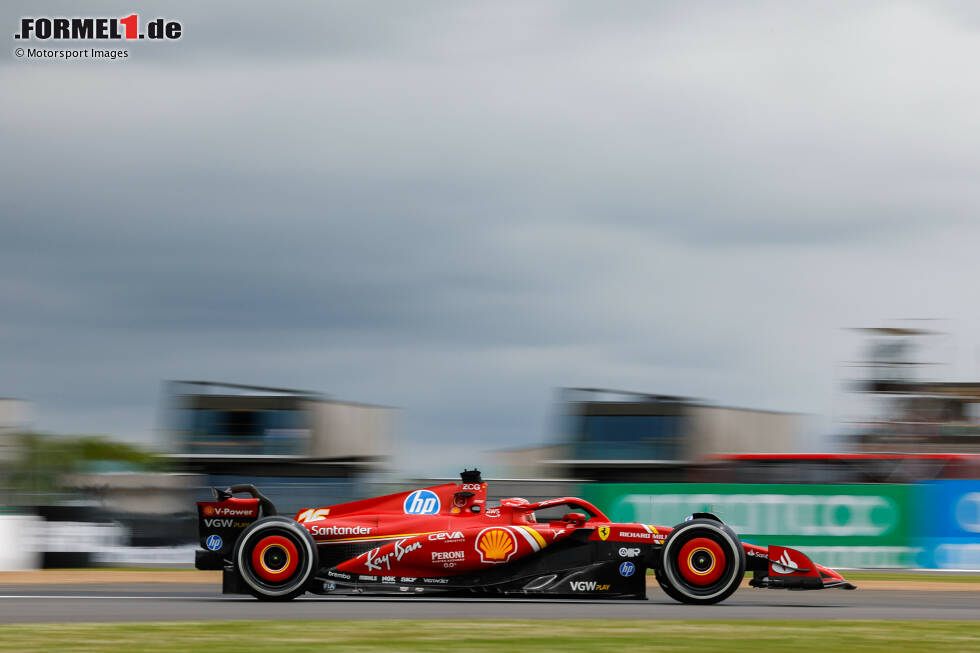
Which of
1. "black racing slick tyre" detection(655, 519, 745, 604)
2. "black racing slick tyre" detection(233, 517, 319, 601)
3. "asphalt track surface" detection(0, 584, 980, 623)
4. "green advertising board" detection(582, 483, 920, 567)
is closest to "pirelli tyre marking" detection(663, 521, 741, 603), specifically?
"black racing slick tyre" detection(655, 519, 745, 604)

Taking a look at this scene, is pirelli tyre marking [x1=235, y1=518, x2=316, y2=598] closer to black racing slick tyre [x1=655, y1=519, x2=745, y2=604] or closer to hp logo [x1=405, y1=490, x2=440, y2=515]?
hp logo [x1=405, y1=490, x2=440, y2=515]

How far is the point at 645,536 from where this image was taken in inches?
493

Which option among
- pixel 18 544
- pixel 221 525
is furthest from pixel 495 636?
pixel 18 544

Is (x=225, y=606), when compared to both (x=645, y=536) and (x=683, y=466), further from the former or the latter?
(x=683, y=466)

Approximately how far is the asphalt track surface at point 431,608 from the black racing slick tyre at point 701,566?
0.16m

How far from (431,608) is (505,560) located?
110 cm

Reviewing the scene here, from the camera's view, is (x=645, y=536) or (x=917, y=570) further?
(x=917, y=570)

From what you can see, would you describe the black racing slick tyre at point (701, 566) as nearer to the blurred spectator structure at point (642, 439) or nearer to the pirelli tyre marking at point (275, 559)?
the pirelli tyre marking at point (275, 559)

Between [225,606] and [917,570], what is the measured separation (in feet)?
45.9

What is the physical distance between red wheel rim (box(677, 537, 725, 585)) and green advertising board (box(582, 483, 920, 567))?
1016 centimetres

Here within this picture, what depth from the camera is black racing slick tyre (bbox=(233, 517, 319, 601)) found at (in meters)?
12.5

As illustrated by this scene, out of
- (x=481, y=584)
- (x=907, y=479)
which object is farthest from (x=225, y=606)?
(x=907, y=479)

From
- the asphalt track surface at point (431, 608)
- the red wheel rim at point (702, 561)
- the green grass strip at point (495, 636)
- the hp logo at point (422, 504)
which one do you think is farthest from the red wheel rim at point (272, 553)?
the red wheel rim at point (702, 561)

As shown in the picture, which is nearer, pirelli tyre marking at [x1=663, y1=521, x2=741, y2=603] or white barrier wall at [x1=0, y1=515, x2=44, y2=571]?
pirelli tyre marking at [x1=663, y1=521, x2=741, y2=603]
